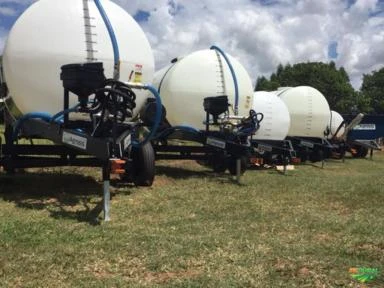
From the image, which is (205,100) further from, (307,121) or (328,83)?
(328,83)

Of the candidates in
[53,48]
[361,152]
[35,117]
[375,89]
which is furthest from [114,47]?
[375,89]

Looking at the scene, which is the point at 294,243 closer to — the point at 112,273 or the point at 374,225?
the point at 374,225

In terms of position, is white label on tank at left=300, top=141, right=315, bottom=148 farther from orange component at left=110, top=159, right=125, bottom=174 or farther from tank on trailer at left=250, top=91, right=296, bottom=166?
orange component at left=110, top=159, right=125, bottom=174

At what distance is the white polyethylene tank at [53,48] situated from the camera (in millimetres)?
6422

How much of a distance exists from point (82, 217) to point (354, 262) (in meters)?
2.77

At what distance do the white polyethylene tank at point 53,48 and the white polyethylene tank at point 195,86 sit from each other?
264cm

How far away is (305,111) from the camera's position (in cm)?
1443

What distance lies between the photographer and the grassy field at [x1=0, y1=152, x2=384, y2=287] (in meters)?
3.80

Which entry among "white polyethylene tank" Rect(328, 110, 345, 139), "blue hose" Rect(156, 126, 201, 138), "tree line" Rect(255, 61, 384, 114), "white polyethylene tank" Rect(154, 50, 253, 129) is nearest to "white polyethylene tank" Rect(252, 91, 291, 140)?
"white polyethylene tank" Rect(154, 50, 253, 129)

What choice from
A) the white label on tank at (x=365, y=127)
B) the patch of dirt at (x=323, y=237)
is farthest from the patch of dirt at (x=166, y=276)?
the white label on tank at (x=365, y=127)

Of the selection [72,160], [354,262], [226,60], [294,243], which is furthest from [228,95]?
[354,262]

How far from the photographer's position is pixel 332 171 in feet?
42.3

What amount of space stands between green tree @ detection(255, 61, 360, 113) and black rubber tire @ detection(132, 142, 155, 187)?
43687 mm

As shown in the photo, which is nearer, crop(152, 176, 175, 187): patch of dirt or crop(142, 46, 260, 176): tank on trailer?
crop(152, 176, 175, 187): patch of dirt
